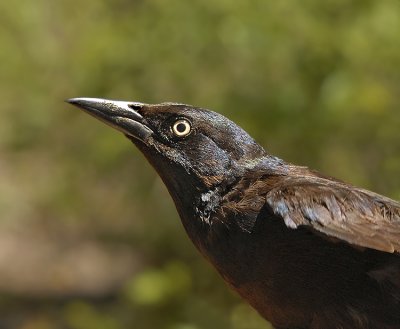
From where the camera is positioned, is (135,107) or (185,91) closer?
(135,107)

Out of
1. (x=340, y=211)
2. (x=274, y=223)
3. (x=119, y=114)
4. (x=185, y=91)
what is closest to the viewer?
(x=340, y=211)

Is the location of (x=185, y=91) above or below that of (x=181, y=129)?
above

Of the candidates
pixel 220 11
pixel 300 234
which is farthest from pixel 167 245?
pixel 300 234

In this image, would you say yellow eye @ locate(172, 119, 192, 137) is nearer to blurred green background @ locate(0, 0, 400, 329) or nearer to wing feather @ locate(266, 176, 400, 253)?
wing feather @ locate(266, 176, 400, 253)

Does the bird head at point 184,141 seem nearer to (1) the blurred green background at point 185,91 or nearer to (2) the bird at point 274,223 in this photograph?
(2) the bird at point 274,223

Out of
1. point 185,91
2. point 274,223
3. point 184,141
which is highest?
point 185,91

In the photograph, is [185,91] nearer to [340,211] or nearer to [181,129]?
[181,129]

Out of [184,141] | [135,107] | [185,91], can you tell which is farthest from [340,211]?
[185,91]

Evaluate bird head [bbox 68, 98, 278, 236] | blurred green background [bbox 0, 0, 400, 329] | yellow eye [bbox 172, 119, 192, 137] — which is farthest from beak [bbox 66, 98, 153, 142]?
blurred green background [bbox 0, 0, 400, 329]

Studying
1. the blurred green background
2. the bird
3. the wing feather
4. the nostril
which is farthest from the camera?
the blurred green background
